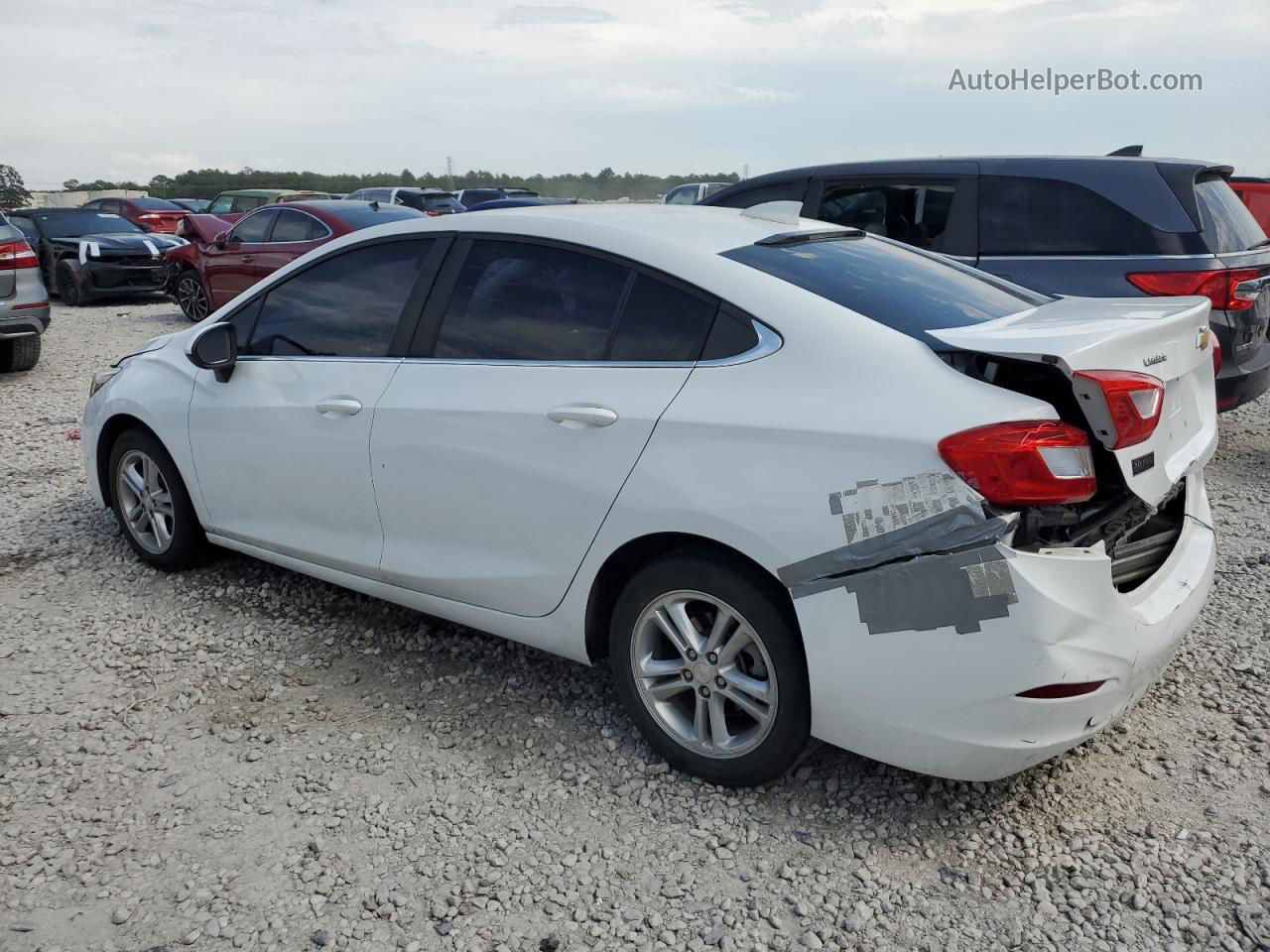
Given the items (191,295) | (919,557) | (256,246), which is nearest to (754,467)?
(919,557)

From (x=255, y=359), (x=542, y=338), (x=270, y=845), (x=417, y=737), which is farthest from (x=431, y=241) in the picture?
(x=270, y=845)

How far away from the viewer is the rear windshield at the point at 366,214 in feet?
37.8

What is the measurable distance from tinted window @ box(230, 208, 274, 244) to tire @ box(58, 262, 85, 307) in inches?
190

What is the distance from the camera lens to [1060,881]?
2.68 meters

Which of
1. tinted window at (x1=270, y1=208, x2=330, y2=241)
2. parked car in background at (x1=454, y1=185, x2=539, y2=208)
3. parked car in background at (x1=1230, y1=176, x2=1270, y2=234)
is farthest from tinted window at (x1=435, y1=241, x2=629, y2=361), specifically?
parked car in background at (x1=454, y1=185, x2=539, y2=208)

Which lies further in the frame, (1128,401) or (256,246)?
(256,246)

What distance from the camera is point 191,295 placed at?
44.0ft

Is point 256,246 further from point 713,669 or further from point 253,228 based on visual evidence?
point 713,669

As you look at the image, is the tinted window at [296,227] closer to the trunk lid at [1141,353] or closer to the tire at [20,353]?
the tire at [20,353]

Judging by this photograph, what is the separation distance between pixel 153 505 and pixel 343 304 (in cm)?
158

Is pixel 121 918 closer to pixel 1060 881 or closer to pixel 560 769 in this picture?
pixel 560 769

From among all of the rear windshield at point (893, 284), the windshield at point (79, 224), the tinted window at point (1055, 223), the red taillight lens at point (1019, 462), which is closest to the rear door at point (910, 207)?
the tinted window at point (1055, 223)

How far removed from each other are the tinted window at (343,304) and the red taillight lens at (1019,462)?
208 centimetres

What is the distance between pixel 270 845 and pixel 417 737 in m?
0.64
